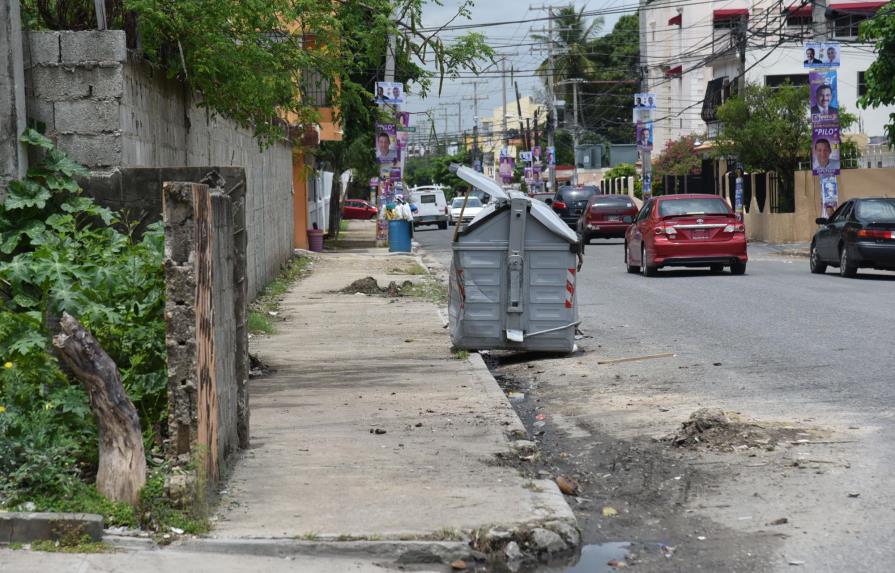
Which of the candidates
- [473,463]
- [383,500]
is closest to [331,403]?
[473,463]

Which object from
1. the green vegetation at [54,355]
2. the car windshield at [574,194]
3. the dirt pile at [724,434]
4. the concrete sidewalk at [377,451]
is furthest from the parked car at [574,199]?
the green vegetation at [54,355]

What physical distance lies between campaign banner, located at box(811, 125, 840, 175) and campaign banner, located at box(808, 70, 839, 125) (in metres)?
0.26

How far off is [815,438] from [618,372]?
367cm

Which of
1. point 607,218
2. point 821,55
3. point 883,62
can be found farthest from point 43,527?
point 607,218

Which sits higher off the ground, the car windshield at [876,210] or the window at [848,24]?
the window at [848,24]

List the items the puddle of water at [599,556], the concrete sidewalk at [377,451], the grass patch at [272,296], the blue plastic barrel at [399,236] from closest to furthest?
the puddle of water at [599,556], the concrete sidewalk at [377,451], the grass patch at [272,296], the blue plastic barrel at [399,236]

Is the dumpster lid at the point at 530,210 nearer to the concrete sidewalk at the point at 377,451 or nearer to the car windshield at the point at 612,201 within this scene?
the concrete sidewalk at the point at 377,451

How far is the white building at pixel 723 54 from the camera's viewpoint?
191 ft

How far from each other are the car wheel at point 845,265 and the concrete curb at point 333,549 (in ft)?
61.9

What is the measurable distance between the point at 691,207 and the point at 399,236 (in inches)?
509

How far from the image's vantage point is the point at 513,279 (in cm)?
1290

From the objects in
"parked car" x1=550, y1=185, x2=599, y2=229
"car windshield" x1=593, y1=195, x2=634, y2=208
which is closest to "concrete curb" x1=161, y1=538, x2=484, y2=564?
"car windshield" x1=593, y1=195, x2=634, y2=208

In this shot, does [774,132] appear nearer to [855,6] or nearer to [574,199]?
[574,199]

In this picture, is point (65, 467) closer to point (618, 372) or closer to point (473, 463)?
point (473, 463)
